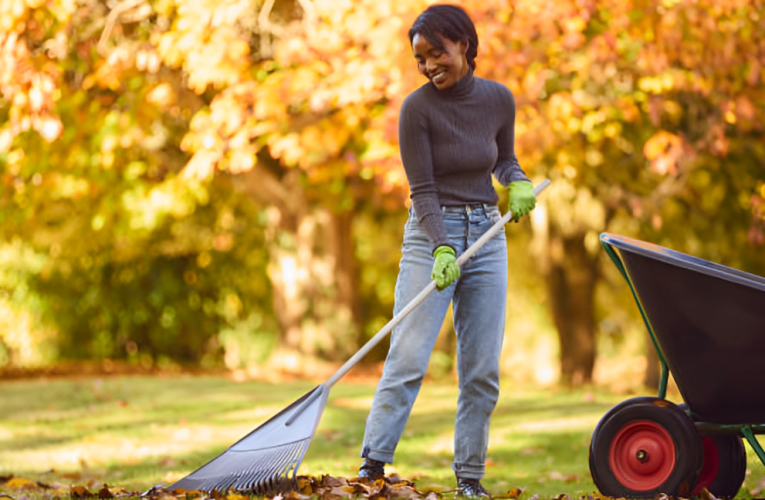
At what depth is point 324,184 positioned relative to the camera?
11930mm

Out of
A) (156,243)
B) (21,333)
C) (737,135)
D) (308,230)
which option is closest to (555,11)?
(737,135)

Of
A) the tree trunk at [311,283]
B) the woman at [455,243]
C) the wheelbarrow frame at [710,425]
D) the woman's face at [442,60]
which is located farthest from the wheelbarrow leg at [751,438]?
the tree trunk at [311,283]

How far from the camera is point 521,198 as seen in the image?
388 cm

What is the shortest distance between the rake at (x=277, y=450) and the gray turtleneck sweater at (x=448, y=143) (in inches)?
7.3

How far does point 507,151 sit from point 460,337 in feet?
2.52

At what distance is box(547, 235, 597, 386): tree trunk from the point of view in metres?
11.9

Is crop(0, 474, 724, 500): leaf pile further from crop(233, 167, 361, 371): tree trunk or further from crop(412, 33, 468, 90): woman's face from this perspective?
crop(233, 167, 361, 371): tree trunk

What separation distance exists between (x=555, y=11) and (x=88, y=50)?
4.47 metres

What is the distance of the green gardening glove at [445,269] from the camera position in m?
3.63

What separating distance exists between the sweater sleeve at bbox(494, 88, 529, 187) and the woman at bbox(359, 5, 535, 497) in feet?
0.06

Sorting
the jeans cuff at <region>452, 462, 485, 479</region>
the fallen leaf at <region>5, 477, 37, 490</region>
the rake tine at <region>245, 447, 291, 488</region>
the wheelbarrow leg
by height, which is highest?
the wheelbarrow leg

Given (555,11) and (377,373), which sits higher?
(555,11)

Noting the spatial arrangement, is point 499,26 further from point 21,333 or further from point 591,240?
point 21,333

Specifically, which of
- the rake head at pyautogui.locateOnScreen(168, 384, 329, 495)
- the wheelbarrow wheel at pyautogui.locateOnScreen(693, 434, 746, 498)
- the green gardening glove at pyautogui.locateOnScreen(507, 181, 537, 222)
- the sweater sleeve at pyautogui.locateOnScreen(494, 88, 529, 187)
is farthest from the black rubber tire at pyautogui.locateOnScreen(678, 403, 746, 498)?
the rake head at pyautogui.locateOnScreen(168, 384, 329, 495)
